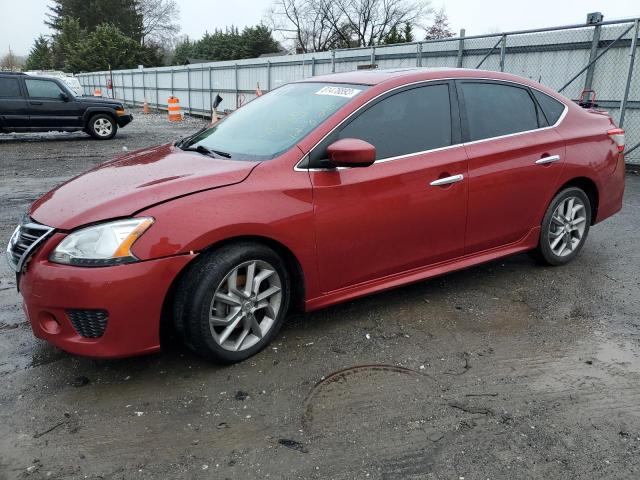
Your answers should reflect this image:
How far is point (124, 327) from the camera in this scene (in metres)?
2.80

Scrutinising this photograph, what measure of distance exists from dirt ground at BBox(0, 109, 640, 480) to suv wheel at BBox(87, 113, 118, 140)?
1203 cm

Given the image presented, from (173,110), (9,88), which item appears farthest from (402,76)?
(173,110)

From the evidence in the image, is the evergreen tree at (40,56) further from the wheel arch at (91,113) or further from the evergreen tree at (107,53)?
the wheel arch at (91,113)

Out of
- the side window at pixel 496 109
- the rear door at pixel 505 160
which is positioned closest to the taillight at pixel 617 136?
the rear door at pixel 505 160

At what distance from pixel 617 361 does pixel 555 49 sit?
359 inches

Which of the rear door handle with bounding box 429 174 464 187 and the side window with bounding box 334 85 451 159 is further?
the rear door handle with bounding box 429 174 464 187

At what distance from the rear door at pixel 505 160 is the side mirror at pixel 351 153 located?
1.00 meters

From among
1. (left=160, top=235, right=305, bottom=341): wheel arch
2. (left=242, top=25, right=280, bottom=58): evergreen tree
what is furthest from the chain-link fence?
(left=242, top=25, right=280, bottom=58): evergreen tree

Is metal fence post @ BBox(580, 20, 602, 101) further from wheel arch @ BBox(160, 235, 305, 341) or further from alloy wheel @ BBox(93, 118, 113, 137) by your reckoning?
alloy wheel @ BBox(93, 118, 113, 137)

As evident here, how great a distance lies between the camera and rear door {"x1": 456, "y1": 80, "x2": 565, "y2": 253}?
397cm

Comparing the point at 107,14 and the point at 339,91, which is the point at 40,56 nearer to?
the point at 107,14

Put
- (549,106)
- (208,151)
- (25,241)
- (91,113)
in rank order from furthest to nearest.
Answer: (91,113) < (549,106) < (208,151) < (25,241)

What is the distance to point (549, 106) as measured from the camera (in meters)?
4.53

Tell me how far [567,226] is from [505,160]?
3.58 ft
